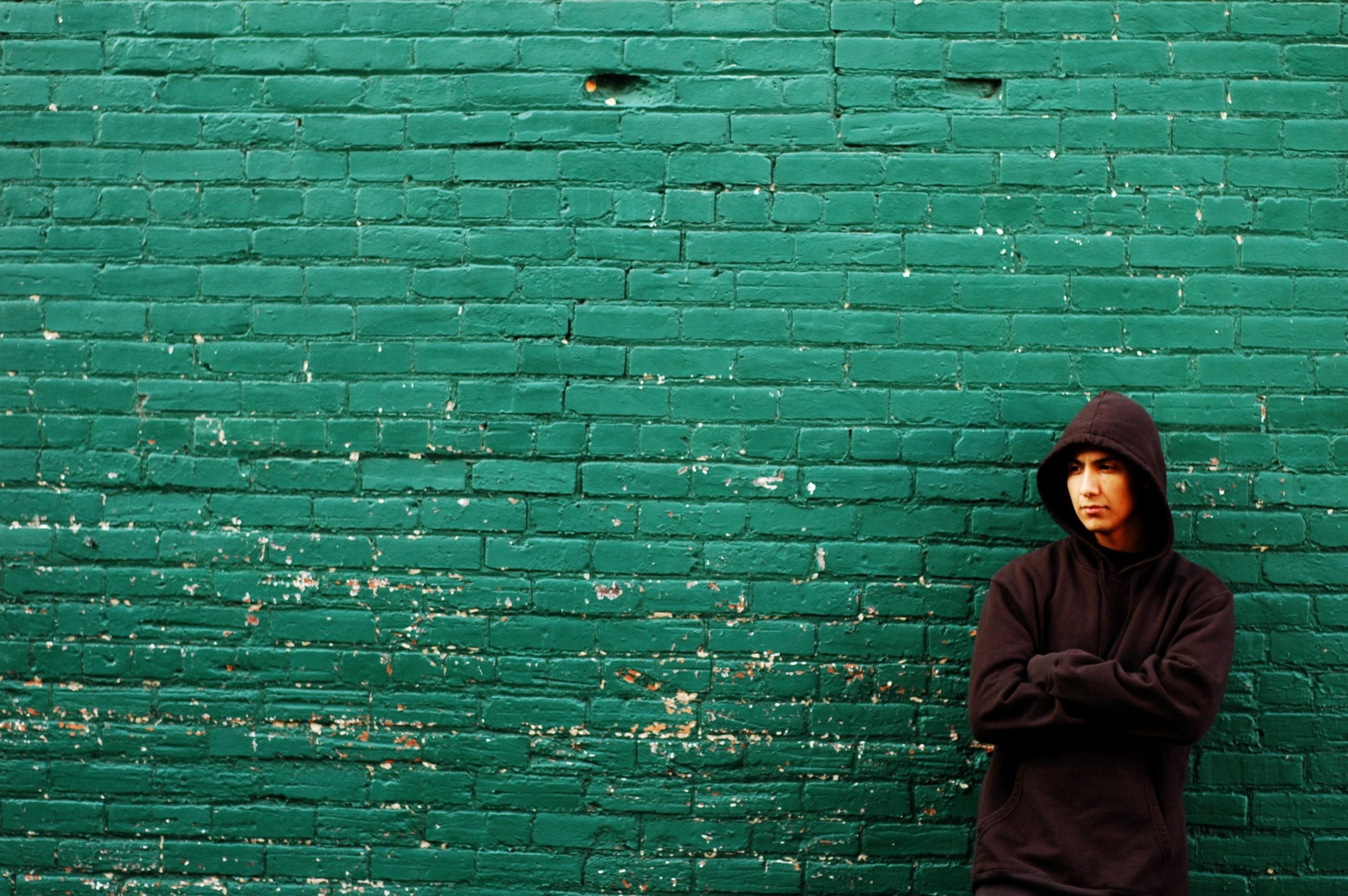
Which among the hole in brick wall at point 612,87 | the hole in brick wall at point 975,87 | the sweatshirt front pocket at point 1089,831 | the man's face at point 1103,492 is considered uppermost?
the hole in brick wall at point 975,87

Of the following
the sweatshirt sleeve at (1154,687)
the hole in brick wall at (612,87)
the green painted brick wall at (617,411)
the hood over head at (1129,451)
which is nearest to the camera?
the sweatshirt sleeve at (1154,687)

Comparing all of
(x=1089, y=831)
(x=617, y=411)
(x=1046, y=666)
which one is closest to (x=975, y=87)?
(x=617, y=411)

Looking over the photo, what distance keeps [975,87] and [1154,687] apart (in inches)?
78.7

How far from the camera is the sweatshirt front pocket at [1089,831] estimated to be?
2637 millimetres

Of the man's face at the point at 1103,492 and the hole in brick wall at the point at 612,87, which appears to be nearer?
the man's face at the point at 1103,492

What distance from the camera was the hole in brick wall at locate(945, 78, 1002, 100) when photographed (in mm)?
3389

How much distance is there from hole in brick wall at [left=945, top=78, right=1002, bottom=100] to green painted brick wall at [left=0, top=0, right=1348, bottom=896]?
12mm

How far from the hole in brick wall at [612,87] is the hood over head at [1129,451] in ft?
5.89

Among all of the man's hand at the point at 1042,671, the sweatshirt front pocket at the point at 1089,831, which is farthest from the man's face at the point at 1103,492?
the sweatshirt front pocket at the point at 1089,831

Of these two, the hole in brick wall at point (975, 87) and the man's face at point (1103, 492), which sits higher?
the hole in brick wall at point (975, 87)

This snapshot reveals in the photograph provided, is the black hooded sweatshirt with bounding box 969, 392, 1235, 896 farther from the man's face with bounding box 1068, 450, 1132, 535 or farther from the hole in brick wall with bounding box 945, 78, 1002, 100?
the hole in brick wall with bounding box 945, 78, 1002, 100

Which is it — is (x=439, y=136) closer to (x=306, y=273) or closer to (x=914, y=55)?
(x=306, y=273)

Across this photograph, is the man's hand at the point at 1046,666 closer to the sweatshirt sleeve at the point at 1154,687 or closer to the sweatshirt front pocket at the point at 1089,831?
the sweatshirt sleeve at the point at 1154,687

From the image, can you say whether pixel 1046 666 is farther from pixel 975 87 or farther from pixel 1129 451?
pixel 975 87
